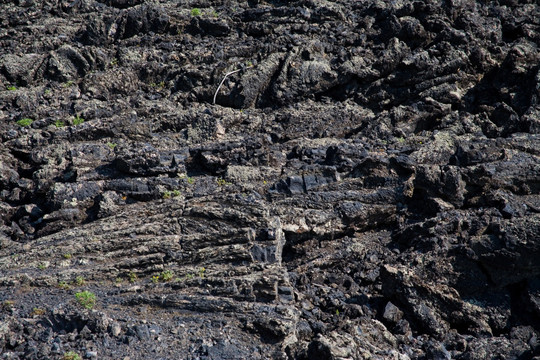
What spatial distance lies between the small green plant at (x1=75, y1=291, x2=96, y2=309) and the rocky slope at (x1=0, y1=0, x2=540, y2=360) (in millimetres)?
75

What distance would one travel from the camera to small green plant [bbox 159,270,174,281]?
38.7 feet

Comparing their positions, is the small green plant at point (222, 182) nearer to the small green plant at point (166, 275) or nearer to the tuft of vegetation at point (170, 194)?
the tuft of vegetation at point (170, 194)

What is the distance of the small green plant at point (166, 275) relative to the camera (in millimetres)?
11805

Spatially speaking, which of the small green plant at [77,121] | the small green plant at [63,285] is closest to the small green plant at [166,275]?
the small green plant at [63,285]

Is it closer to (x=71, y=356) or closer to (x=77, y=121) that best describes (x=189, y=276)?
(x=71, y=356)

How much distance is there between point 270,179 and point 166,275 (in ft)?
14.0

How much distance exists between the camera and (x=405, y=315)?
1211 cm

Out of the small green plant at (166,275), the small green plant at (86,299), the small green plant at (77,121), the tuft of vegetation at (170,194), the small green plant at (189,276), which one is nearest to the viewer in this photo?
the small green plant at (86,299)

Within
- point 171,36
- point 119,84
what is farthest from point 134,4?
point 119,84

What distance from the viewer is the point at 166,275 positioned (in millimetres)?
11836

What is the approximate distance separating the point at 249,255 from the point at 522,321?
6269 mm

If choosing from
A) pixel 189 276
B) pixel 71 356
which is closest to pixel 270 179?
pixel 189 276

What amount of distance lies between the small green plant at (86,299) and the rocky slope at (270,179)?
0.25 feet

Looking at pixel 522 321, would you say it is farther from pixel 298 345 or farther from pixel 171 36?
pixel 171 36
